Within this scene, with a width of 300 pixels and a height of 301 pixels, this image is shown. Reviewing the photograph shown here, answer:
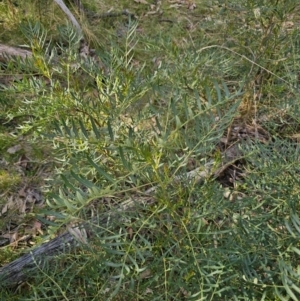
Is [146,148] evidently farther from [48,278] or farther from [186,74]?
[186,74]

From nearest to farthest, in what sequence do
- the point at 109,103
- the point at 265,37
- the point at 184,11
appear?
1. the point at 109,103
2. the point at 265,37
3. the point at 184,11

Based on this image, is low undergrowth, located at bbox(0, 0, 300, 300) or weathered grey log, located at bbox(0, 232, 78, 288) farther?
weathered grey log, located at bbox(0, 232, 78, 288)

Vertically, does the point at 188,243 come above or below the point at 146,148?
below

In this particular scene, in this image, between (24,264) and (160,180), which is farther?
(24,264)

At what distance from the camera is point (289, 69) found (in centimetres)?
265

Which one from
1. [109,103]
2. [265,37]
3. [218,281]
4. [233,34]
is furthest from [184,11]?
[218,281]

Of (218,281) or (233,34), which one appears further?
(233,34)

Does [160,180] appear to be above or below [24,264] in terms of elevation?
above

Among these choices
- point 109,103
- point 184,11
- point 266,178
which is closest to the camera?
point 266,178

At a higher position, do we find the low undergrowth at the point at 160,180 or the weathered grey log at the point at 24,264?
the low undergrowth at the point at 160,180

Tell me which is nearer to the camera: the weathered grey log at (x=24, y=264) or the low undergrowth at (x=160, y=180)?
the low undergrowth at (x=160, y=180)

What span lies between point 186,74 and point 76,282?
41.2 inches

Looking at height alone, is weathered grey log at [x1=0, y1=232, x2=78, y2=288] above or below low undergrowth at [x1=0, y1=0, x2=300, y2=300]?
below

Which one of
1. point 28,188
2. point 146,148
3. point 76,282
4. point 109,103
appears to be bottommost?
point 28,188
